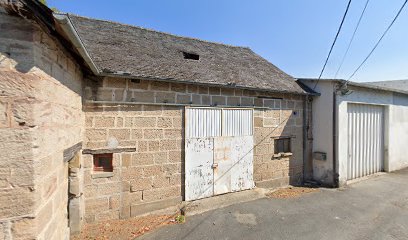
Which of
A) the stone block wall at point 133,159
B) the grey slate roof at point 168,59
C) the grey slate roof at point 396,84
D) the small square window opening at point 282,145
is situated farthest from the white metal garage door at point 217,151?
the grey slate roof at point 396,84

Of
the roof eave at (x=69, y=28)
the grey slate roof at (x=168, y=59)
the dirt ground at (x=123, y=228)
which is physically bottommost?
the dirt ground at (x=123, y=228)

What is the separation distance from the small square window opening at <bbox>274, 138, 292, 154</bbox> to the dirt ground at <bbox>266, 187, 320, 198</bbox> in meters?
1.30

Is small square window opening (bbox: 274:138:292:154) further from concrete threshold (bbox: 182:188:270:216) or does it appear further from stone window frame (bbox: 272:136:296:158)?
concrete threshold (bbox: 182:188:270:216)

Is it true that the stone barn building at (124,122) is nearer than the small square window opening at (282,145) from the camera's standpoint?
Yes

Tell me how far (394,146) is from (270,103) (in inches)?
285

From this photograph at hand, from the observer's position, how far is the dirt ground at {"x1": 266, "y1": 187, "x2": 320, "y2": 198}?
7.21 metres

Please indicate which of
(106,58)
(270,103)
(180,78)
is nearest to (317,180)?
(270,103)

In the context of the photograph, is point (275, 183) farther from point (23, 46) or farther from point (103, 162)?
point (23, 46)

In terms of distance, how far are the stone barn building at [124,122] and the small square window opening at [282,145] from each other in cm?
5

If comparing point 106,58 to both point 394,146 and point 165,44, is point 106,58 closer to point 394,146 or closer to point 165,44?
point 165,44

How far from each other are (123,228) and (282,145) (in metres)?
5.78

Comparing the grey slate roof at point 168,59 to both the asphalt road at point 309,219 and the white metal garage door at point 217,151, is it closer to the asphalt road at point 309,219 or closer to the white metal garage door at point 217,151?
the white metal garage door at point 217,151

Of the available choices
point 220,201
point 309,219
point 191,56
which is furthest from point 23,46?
point 309,219

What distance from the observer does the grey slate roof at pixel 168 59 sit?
574 centimetres
